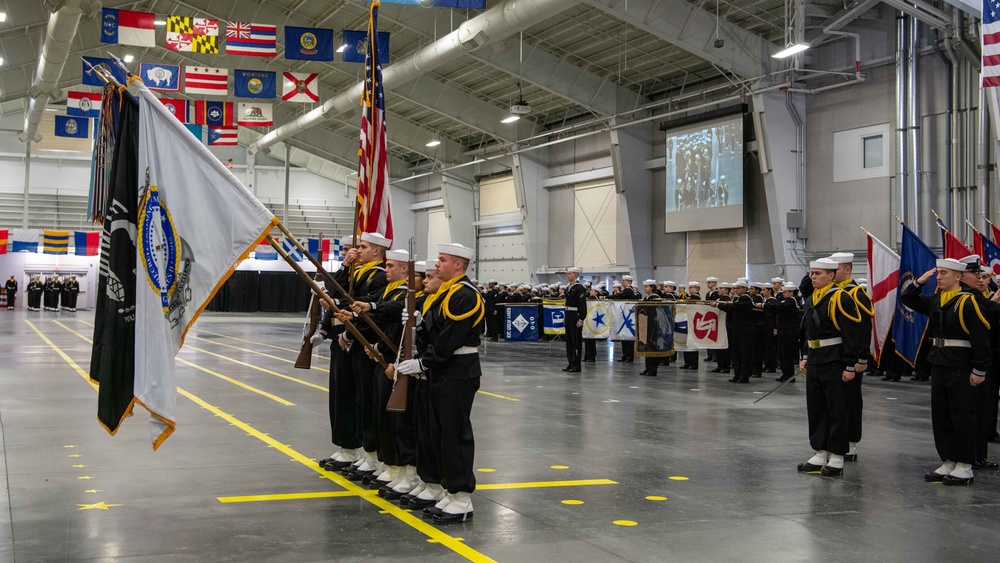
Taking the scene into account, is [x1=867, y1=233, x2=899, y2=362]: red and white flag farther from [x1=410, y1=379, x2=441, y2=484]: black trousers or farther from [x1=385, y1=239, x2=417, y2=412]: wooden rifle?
[x1=385, y1=239, x2=417, y2=412]: wooden rifle

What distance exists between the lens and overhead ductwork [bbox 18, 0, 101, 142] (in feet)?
74.9

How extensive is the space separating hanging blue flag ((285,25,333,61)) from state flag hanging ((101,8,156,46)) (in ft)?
9.95

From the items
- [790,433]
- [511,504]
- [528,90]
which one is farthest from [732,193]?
[511,504]

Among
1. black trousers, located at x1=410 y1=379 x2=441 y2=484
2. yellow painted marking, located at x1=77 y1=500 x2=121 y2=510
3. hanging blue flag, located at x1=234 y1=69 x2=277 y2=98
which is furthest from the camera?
hanging blue flag, located at x1=234 y1=69 x2=277 y2=98

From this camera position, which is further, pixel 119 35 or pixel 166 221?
pixel 119 35

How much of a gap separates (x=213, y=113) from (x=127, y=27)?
835 cm

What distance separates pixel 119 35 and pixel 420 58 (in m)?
9.29

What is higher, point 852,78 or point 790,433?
point 852,78

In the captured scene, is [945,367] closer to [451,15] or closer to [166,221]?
[166,221]

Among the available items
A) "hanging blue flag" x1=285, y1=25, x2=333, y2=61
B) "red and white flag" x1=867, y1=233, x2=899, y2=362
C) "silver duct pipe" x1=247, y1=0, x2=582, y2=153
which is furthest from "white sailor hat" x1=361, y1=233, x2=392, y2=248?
"hanging blue flag" x1=285, y1=25, x2=333, y2=61

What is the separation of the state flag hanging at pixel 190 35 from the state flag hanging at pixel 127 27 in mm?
508

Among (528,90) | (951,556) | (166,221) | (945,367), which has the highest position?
(528,90)

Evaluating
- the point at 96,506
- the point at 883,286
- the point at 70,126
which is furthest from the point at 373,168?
the point at 70,126

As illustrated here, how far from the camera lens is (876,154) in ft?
78.0
